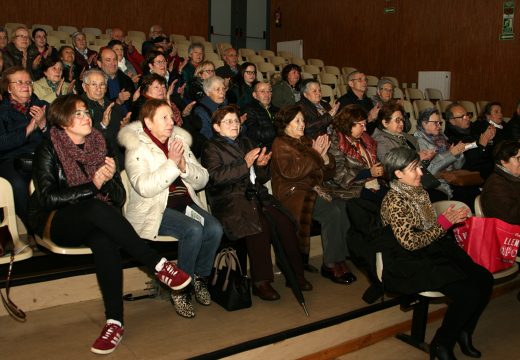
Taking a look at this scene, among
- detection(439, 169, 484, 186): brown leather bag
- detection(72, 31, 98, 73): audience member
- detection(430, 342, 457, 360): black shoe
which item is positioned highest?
detection(72, 31, 98, 73): audience member

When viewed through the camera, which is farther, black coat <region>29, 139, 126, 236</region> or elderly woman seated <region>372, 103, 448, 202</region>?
elderly woman seated <region>372, 103, 448, 202</region>

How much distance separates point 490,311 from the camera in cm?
350

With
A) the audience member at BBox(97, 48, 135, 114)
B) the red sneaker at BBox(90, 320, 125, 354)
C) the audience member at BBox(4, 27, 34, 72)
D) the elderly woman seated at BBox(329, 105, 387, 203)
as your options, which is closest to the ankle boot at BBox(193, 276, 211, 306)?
the red sneaker at BBox(90, 320, 125, 354)

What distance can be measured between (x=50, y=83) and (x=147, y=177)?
1960 mm

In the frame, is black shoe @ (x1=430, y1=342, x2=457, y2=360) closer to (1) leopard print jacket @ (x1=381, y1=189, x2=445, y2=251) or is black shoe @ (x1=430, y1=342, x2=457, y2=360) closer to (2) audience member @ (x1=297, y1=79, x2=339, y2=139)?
(1) leopard print jacket @ (x1=381, y1=189, x2=445, y2=251)

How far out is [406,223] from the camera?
2.65m

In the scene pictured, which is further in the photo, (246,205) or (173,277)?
→ (246,205)

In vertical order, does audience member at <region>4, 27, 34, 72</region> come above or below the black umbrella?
above

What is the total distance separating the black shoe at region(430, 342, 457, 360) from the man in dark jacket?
6.49 feet

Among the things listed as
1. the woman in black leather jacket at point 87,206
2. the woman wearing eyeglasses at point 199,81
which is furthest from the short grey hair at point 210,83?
the woman in black leather jacket at point 87,206

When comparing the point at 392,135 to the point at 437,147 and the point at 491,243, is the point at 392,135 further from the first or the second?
the point at 491,243

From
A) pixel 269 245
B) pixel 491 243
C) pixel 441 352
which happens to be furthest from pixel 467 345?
Answer: pixel 269 245

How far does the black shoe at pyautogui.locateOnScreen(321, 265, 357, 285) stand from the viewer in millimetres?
3402

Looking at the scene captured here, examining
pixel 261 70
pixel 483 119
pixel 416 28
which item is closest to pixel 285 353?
pixel 483 119
